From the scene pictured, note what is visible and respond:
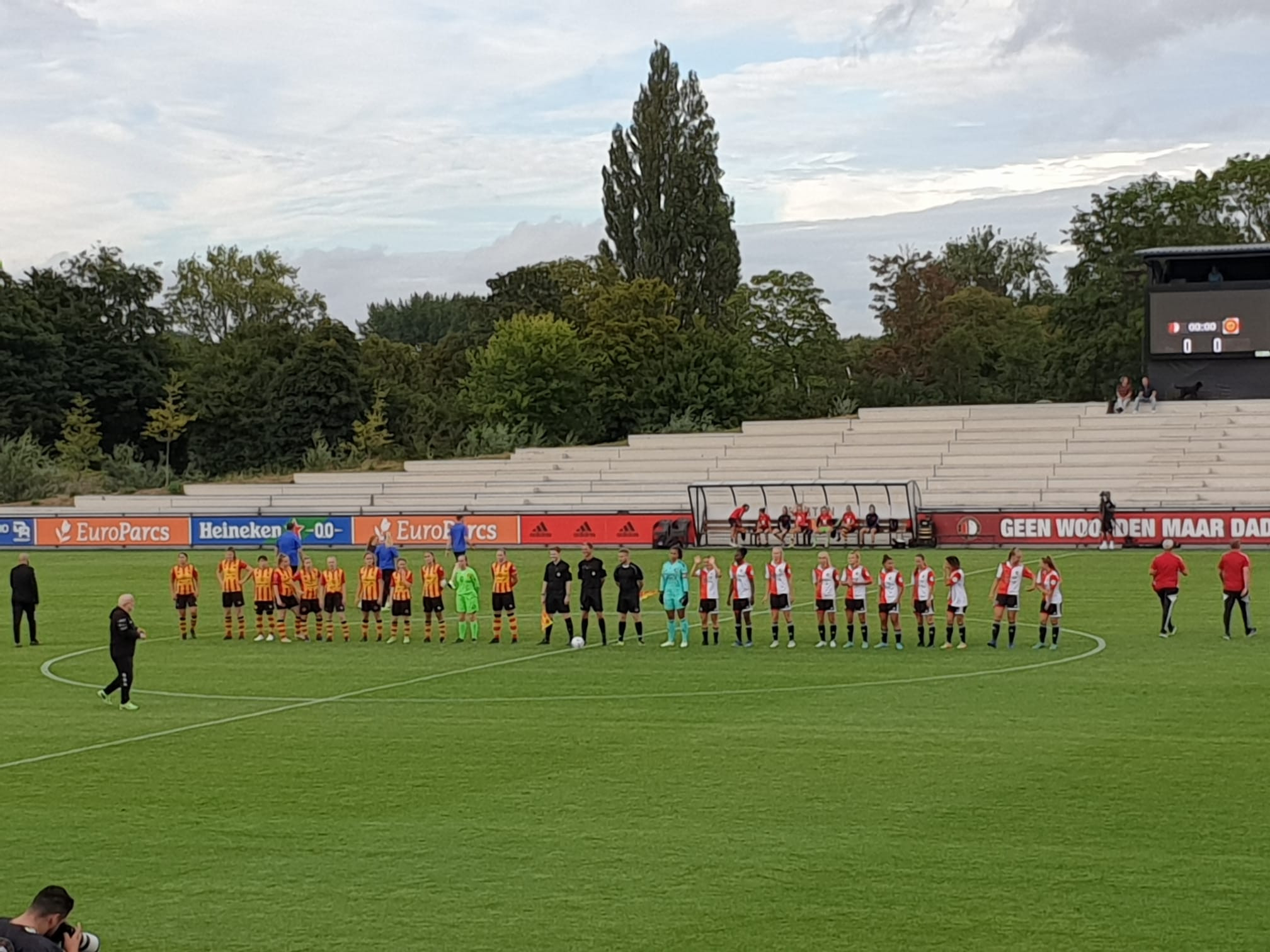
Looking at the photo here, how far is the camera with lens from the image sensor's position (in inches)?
317

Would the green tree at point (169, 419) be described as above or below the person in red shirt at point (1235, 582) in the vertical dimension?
above

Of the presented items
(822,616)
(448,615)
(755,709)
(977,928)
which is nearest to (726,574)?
(448,615)

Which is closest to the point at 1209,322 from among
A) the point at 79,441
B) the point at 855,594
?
the point at 855,594

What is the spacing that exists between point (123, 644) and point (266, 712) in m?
2.00

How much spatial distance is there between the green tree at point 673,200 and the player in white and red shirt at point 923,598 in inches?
2615

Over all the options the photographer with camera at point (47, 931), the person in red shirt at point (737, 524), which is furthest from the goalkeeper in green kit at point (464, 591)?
the person in red shirt at point (737, 524)

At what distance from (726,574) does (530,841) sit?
1062 inches

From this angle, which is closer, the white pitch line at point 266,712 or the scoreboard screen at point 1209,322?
the white pitch line at point 266,712

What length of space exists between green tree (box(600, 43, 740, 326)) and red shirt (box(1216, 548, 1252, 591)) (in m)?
67.1

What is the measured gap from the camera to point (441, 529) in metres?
55.3

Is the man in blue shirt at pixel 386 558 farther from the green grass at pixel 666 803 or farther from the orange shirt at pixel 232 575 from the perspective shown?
the green grass at pixel 666 803

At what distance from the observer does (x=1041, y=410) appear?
195ft

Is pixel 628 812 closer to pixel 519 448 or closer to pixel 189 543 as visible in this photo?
pixel 189 543

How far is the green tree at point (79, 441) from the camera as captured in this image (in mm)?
76688
